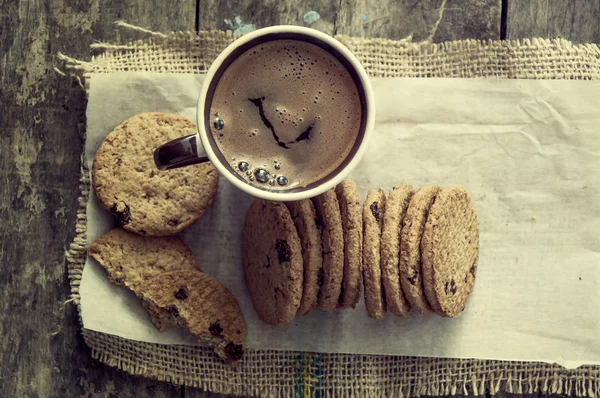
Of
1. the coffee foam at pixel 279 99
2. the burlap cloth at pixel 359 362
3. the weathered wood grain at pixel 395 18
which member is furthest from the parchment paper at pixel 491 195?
the coffee foam at pixel 279 99

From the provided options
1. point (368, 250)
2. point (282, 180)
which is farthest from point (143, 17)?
point (368, 250)

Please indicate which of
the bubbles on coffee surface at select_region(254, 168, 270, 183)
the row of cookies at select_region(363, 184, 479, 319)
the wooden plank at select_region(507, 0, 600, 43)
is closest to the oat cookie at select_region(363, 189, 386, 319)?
the row of cookies at select_region(363, 184, 479, 319)

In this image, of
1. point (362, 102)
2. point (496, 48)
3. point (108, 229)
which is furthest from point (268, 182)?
point (496, 48)

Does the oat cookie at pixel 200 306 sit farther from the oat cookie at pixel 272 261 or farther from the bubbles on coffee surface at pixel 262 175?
the bubbles on coffee surface at pixel 262 175

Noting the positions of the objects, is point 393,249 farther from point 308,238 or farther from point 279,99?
point 279,99

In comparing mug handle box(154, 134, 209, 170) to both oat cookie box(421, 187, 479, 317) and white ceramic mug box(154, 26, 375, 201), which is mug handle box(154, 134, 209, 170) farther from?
oat cookie box(421, 187, 479, 317)

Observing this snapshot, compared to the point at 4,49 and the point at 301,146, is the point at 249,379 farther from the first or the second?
the point at 4,49
